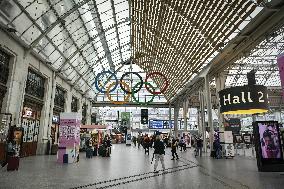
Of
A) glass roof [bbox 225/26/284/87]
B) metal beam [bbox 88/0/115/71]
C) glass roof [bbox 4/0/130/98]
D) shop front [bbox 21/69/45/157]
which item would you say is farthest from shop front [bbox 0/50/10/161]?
glass roof [bbox 225/26/284/87]

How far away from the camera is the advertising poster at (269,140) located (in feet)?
35.6

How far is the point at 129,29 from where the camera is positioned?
28.6 meters

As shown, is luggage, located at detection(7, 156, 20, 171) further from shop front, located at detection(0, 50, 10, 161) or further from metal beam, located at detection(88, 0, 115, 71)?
metal beam, located at detection(88, 0, 115, 71)

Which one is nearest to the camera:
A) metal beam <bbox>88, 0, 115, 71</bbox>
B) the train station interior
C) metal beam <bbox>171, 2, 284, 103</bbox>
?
the train station interior

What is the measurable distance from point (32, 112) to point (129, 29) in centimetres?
1437

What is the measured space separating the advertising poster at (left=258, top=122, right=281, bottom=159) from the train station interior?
0.14 feet

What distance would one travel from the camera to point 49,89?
24.3 m

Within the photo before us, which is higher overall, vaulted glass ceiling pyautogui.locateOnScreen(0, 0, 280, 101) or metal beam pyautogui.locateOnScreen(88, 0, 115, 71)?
metal beam pyautogui.locateOnScreen(88, 0, 115, 71)

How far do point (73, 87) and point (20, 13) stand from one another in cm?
1672

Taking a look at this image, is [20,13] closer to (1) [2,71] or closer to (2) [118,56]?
(1) [2,71]

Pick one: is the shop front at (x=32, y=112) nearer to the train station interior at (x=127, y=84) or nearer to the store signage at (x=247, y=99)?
the train station interior at (x=127, y=84)

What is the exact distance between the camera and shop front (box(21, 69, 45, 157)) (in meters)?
20.1

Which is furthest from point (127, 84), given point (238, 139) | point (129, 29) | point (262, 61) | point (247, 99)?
point (262, 61)

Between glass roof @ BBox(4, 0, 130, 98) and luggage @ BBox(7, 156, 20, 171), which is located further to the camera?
glass roof @ BBox(4, 0, 130, 98)
